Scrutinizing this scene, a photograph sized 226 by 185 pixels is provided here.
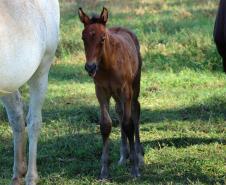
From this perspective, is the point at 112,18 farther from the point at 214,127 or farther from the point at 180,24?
the point at 214,127

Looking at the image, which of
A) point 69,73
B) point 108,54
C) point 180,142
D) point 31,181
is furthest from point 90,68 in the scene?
point 69,73

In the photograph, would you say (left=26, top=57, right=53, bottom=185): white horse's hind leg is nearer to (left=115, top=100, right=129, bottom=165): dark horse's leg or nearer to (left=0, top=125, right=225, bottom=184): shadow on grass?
(left=0, top=125, right=225, bottom=184): shadow on grass

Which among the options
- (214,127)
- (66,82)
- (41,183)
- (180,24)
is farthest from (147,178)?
(180,24)

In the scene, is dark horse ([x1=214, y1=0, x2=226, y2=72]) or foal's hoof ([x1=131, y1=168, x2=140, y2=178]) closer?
foal's hoof ([x1=131, y1=168, x2=140, y2=178])

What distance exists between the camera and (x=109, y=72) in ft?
18.4

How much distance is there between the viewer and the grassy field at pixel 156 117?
5867 millimetres

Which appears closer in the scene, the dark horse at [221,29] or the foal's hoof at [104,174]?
the foal's hoof at [104,174]

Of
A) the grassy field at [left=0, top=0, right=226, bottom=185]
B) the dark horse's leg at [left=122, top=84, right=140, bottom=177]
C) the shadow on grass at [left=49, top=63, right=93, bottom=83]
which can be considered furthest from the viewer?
the shadow on grass at [left=49, top=63, right=93, bottom=83]

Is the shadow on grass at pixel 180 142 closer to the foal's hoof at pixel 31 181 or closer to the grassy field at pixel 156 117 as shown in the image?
the grassy field at pixel 156 117

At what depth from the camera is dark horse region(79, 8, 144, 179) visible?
535cm

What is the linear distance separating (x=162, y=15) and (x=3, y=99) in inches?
489

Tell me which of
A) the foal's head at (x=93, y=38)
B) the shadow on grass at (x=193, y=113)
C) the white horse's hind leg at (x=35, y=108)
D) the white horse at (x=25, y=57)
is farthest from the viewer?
the shadow on grass at (x=193, y=113)

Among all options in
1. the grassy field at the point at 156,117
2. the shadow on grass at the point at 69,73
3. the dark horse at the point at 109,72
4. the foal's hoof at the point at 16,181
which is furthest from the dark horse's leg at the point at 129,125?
the shadow on grass at the point at 69,73

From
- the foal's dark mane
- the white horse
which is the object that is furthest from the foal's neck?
the white horse
